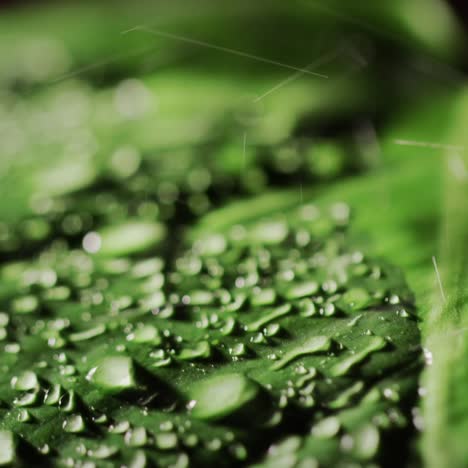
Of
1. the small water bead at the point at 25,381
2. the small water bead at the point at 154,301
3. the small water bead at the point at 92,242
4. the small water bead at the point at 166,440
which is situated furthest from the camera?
the small water bead at the point at 92,242

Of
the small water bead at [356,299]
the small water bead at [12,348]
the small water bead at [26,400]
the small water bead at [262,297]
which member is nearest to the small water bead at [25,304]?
the small water bead at [12,348]

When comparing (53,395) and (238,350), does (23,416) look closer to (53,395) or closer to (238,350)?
(53,395)

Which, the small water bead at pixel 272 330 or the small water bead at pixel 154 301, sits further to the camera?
the small water bead at pixel 154 301

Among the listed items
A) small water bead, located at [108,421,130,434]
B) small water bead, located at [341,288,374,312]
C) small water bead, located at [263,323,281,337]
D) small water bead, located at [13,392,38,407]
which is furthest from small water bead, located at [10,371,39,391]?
small water bead, located at [341,288,374,312]

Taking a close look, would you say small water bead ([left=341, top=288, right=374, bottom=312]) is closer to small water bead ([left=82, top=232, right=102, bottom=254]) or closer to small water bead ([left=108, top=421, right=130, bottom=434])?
small water bead ([left=108, top=421, right=130, bottom=434])

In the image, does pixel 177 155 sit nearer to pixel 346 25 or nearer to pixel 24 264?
pixel 24 264

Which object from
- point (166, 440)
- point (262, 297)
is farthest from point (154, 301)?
point (166, 440)

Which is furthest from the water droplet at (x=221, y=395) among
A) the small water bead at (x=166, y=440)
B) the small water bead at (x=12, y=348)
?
the small water bead at (x=12, y=348)

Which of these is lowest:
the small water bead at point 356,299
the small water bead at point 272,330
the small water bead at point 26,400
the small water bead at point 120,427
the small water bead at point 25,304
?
the small water bead at point 25,304

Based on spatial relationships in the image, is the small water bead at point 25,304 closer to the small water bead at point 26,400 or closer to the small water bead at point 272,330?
the small water bead at point 26,400

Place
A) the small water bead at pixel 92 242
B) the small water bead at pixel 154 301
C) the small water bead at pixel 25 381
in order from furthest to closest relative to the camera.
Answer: the small water bead at pixel 92 242
the small water bead at pixel 154 301
the small water bead at pixel 25 381

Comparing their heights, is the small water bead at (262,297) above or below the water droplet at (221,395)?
below
